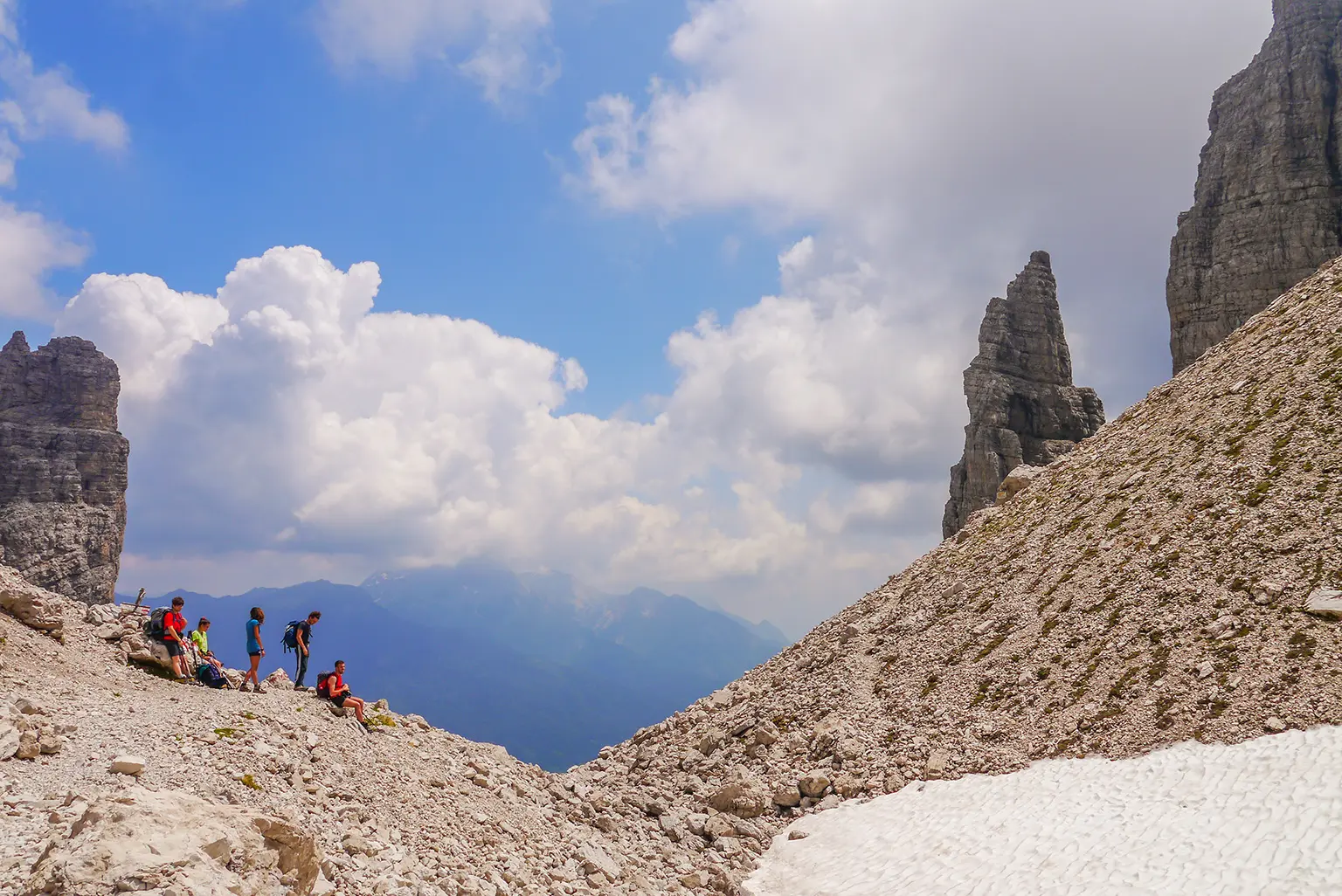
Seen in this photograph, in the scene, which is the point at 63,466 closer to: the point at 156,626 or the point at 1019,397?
the point at 156,626

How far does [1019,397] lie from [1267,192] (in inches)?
1059

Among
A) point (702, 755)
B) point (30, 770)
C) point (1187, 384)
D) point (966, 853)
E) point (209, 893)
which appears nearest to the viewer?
point (209, 893)

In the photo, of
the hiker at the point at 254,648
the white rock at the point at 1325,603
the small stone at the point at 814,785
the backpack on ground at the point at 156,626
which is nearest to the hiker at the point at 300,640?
the hiker at the point at 254,648

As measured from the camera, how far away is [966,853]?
22.0 metres

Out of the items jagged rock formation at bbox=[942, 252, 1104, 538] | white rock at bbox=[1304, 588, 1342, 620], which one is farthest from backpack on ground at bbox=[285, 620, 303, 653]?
jagged rock formation at bbox=[942, 252, 1104, 538]

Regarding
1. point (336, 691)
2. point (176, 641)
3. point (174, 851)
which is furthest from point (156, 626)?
point (174, 851)

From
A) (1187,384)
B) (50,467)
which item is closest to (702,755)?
(1187,384)

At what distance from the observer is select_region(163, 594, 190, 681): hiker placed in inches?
995

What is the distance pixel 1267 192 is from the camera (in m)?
71.0

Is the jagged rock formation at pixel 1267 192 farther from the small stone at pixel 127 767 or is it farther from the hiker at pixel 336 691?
the small stone at pixel 127 767

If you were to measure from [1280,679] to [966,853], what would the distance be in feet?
35.5

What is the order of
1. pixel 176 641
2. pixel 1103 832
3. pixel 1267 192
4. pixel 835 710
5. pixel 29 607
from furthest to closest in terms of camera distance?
pixel 1267 192, pixel 835 710, pixel 176 641, pixel 29 607, pixel 1103 832

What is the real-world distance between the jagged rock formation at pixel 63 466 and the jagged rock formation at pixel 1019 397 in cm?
10058

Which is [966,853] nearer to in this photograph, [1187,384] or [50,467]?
[1187,384]
